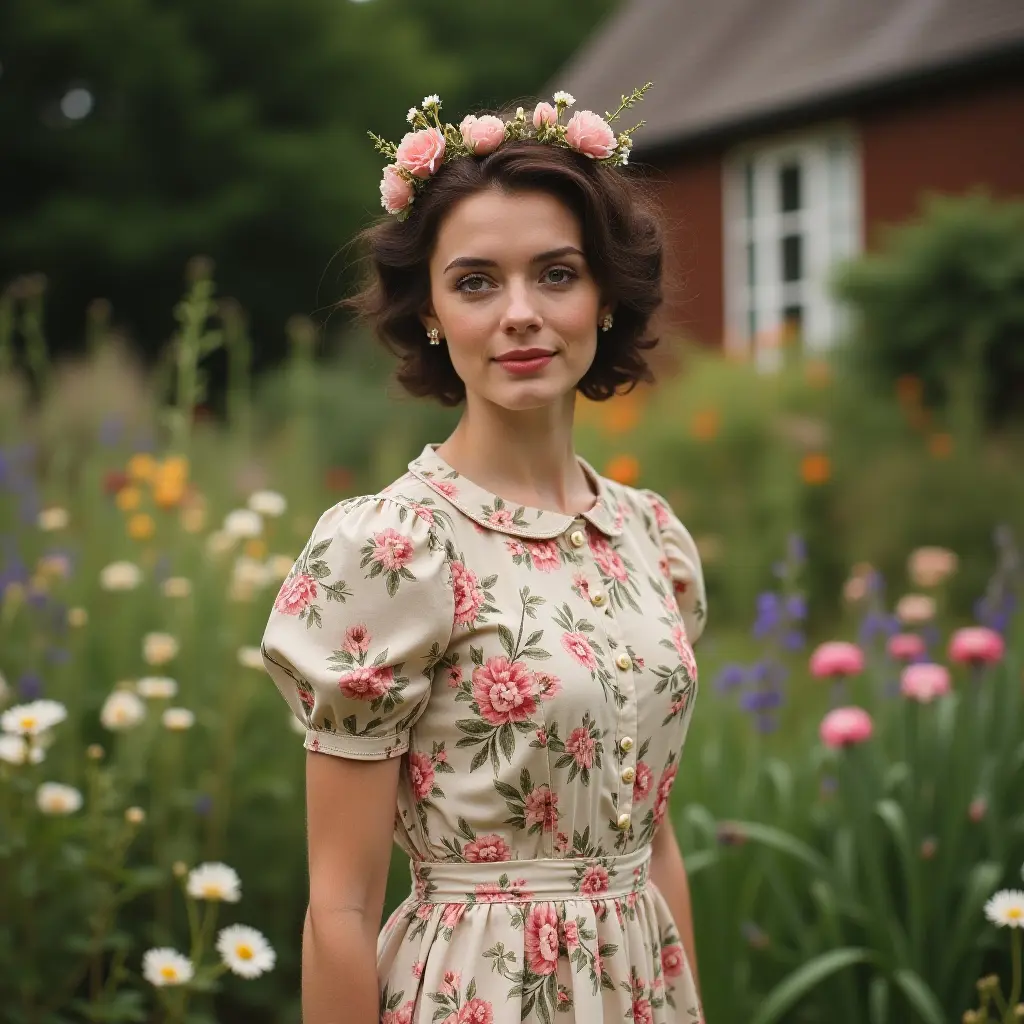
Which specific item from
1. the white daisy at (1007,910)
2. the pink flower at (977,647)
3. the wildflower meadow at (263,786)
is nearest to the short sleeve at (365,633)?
the wildflower meadow at (263,786)

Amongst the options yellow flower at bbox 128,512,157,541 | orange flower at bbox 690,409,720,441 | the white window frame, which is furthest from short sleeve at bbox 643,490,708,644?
the white window frame

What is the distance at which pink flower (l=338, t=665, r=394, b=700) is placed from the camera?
4.95ft

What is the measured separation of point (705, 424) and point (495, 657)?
5576mm

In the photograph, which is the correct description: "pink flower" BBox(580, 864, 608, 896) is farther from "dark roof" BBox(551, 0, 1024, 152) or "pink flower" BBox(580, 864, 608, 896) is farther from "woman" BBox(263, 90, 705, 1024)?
"dark roof" BBox(551, 0, 1024, 152)

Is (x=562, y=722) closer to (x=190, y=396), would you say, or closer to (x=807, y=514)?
(x=190, y=396)

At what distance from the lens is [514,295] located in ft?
5.41

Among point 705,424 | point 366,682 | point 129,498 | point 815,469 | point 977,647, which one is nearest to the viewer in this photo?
point 366,682

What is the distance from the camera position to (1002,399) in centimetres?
728

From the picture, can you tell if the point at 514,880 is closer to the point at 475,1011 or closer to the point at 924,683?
the point at 475,1011

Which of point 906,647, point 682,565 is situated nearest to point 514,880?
point 682,565

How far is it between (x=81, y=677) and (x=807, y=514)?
4330 millimetres

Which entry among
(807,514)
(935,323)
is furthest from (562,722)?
(935,323)

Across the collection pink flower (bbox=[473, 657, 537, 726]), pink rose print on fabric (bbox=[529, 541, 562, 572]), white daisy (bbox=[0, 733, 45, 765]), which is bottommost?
white daisy (bbox=[0, 733, 45, 765])

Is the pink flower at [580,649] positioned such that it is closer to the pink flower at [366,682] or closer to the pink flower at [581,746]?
the pink flower at [581,746]
